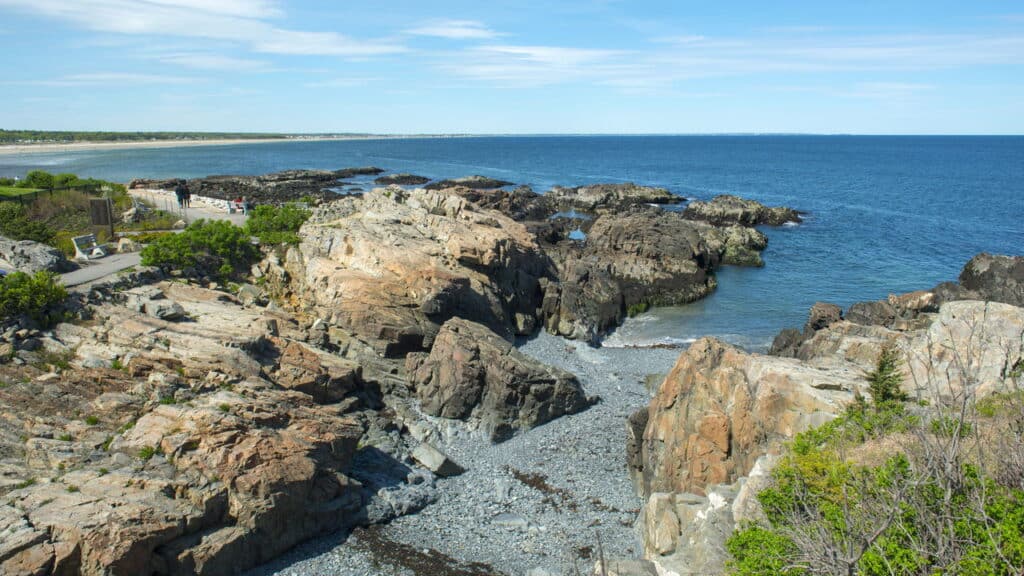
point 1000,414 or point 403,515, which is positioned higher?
point 1000,414

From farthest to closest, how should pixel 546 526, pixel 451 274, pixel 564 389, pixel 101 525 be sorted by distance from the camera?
pixel 451 274 → pixel 564 389 → pixel 546 526 → pixel 101 525

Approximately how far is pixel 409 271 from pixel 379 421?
8.81 meters

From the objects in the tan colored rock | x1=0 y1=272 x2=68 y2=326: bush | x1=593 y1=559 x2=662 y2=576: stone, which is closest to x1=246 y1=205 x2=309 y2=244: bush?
x1=0 y1=272 x2=68 y2=326: bush

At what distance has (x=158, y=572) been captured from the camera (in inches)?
570

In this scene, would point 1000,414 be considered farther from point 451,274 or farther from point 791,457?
point 451,274

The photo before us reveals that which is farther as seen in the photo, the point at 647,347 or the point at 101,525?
the point at 647,347

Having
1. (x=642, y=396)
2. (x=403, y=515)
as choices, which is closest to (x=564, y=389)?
(x=642, y=396)

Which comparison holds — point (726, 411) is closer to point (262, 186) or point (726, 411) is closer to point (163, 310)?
point (163, 310)

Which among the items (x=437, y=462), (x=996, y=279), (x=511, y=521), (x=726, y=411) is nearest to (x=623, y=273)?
(x=996, y=279)

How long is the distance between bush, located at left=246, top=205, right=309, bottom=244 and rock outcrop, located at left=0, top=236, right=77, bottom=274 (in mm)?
9014

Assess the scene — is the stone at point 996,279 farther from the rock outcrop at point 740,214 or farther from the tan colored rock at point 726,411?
the rock outcrop at point 740,214

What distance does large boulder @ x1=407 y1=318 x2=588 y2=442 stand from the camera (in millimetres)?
23781

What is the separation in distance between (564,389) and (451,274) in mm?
8894

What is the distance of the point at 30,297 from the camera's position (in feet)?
70.1
